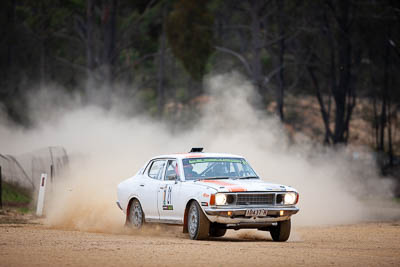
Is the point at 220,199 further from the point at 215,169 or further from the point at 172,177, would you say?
the point at 172,177

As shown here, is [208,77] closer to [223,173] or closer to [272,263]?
[223,173]

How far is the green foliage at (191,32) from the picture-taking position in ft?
146

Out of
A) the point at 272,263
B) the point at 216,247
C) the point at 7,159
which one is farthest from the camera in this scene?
the point at 7,159

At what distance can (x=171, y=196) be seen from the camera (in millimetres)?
14156

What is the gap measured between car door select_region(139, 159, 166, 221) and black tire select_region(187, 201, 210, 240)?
1.09m

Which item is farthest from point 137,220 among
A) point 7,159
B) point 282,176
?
point 7,159

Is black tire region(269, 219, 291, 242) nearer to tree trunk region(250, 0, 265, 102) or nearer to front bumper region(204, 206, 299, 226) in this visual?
front bumper region(204, 206, 299, 226)

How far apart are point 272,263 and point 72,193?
27.3 ft

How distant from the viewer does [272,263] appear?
10.2 meters

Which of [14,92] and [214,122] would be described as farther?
[14,92]

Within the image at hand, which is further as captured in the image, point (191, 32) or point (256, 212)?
point (191, 32)

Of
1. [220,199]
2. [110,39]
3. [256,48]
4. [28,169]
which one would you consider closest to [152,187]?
[220,199]

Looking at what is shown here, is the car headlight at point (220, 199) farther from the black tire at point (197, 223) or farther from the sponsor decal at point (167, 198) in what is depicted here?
the sponsor decal at point (167, 198)

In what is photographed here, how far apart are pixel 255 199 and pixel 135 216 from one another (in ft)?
9.72
